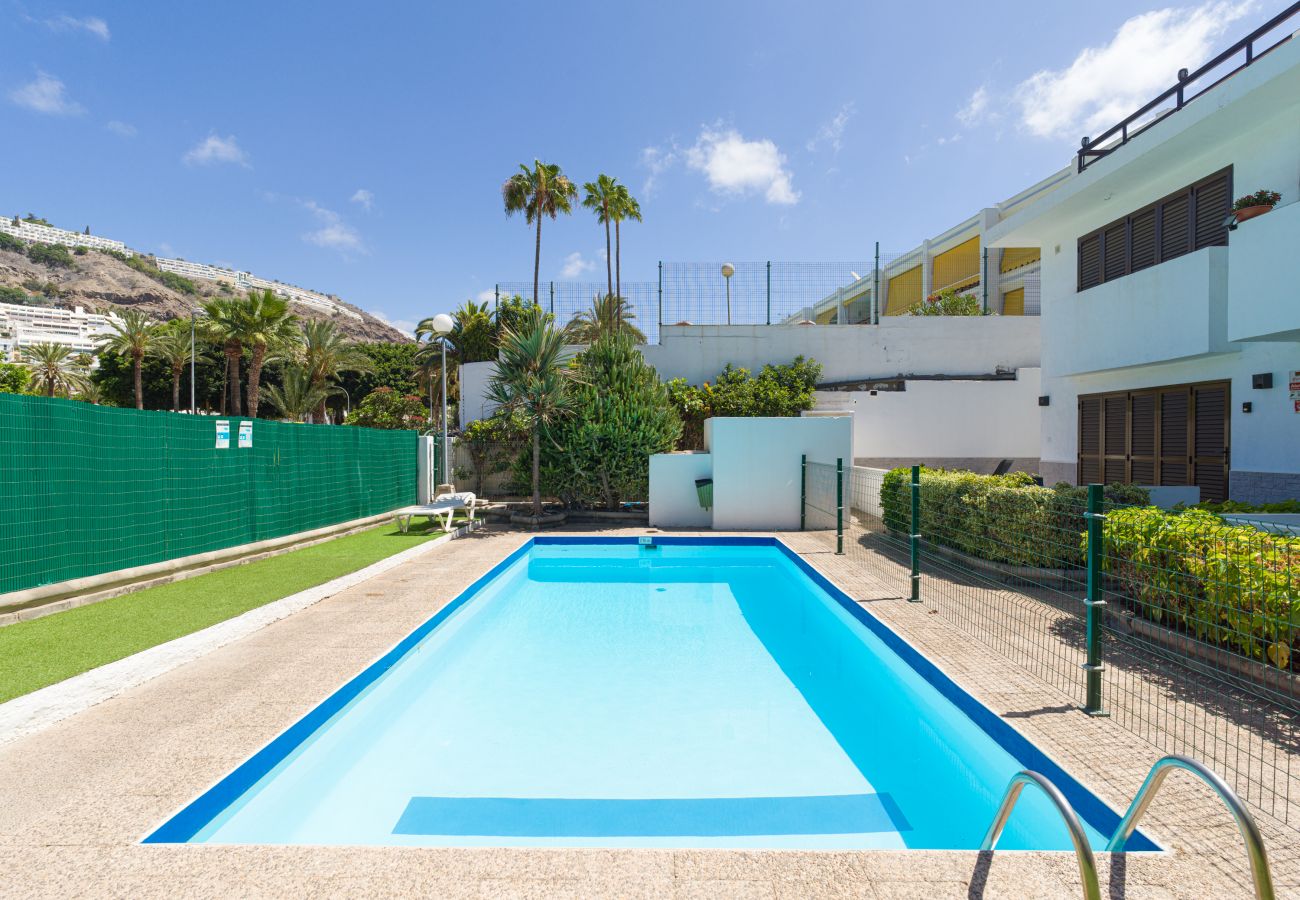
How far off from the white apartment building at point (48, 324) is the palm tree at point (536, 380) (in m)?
108

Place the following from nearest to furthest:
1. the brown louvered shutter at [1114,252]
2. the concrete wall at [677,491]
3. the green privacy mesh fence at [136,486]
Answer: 1. the green privacy mesh fence at [136,486]
2. the brown louvered shutter at [1114,252]
3. the concrete wall at [677,491]

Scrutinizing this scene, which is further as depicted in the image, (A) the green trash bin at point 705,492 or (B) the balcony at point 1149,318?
(A) the green trash bin at point 705,492

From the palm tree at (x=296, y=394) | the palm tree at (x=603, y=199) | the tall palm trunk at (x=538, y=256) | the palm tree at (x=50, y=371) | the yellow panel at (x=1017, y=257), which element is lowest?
the palm tree at (x=296, y=394)

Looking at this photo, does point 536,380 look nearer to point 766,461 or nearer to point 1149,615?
point 766,461

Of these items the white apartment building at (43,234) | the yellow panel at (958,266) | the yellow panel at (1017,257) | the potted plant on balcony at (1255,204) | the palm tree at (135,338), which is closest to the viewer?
the potted plant on balcony at (1255,204)

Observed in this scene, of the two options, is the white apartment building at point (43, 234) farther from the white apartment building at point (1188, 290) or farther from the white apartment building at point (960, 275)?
the white apartment building at point (1188, 290)

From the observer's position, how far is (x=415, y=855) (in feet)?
8.81

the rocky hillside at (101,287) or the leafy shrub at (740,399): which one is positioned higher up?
the rocky hillside at (101,287)

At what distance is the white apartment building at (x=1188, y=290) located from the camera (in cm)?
776

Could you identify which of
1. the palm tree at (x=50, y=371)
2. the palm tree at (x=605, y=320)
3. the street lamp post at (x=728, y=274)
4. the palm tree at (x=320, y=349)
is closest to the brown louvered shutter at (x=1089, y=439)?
the street lamp post at (x=728, y=274)

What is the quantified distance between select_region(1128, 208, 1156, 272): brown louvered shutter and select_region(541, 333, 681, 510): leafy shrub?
30.3ft

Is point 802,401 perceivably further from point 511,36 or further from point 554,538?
point 511,36

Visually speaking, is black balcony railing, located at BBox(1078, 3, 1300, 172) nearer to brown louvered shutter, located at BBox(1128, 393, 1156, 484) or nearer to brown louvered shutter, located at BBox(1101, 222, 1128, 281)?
brown louvered shutter, located at BBox(1101, 222, 1128, 281)

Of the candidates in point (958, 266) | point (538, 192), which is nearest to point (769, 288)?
point (958, 266)
